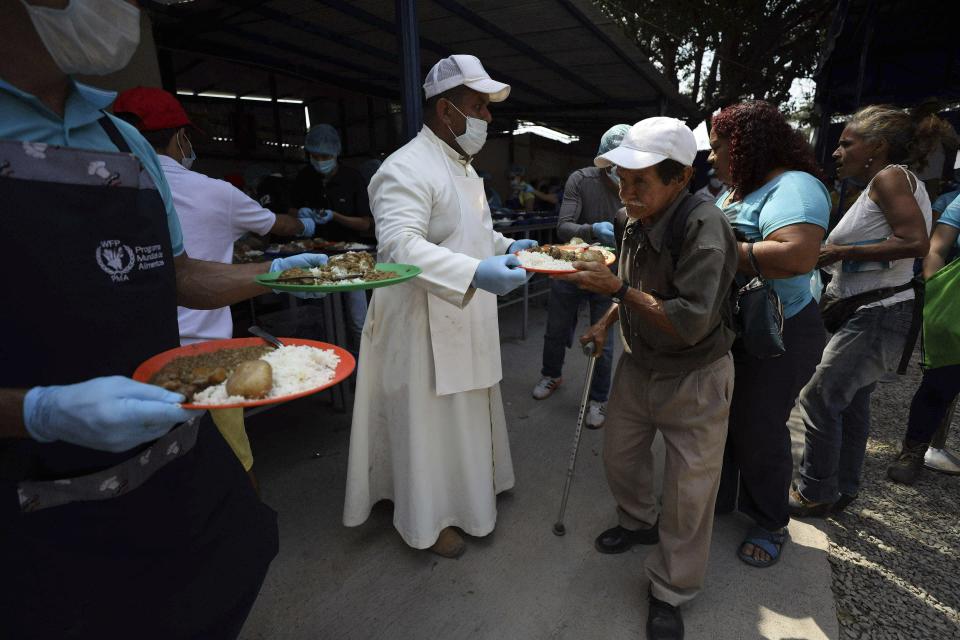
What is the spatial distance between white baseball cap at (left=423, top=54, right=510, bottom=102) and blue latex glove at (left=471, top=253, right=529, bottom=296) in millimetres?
877

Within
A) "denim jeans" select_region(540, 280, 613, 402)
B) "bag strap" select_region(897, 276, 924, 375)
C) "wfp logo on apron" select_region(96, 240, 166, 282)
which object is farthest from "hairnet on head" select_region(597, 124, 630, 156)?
"wfp logo on apron" select_region(96, 240, 166, 282)

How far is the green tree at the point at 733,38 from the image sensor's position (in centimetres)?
1016

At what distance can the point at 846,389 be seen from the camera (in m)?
2.69

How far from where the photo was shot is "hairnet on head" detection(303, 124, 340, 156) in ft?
15.5

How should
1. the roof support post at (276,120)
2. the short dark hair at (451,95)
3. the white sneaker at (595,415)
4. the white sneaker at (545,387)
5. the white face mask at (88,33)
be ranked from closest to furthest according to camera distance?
the white face mask at (88,33), the short dark hair at (451,95), the white sneaker at (595,415), the white sneaker at (545,387), the roof support post at (276,120)

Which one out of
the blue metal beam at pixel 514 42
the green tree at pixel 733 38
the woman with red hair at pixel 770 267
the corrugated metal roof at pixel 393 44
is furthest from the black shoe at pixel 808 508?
the green tree at pixel 733 38

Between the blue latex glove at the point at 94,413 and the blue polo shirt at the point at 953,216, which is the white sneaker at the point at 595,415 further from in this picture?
the blue latex glove at the point at 94,413

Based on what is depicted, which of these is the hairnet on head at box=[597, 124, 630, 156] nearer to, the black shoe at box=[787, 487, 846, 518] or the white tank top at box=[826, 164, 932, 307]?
the white tank top at box=[826, 164, 932, 307]

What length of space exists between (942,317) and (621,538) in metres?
2.44

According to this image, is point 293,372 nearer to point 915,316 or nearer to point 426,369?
point 426,369

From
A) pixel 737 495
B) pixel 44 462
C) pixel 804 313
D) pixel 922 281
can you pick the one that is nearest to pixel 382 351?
pixel 44 462

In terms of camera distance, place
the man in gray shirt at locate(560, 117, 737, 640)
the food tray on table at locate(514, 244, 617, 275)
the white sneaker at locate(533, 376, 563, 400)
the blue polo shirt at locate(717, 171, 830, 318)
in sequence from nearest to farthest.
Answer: the man in gray shirt at locate(560, 117, 737, 640)
the blue polo shirt at locate(717, 171, 830, 318)
the food tray on table at locate(514, 244, 617, 275)
the white sneaker at locate(533, 376, 563, 400)

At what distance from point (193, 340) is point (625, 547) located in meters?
2.51

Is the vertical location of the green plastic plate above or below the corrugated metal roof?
below
